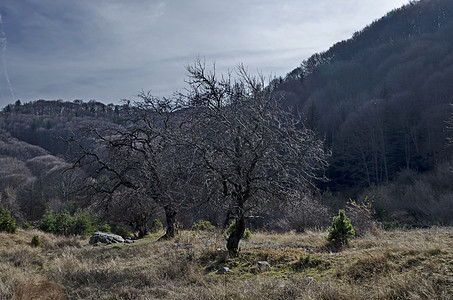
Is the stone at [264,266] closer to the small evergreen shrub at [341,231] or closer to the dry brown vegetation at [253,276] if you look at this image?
the dry brown vegetation at [253,276]

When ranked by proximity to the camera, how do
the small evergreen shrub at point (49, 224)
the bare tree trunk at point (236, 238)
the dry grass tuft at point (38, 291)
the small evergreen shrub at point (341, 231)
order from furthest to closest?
1. the small evergreen shrub at point (49, 224)
2. the small evergreen shrub at point (341, 231)
3. the bare tree trunk at point (236, 238)
4. the dry grass tuft at point (38, 291)

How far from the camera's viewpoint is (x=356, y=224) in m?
11.5

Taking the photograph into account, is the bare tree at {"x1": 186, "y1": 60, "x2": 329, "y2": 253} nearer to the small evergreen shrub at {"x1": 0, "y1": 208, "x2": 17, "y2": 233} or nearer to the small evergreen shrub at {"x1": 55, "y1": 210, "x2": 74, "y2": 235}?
the small evergreen shrub at {"x1": 0, "y1": 208, "x2": 17, "y2": 233}

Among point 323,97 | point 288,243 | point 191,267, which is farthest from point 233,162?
point 323,97

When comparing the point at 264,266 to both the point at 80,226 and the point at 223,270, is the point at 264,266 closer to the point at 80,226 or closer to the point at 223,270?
the point at 223,270

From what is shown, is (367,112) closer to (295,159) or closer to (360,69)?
(360,69)

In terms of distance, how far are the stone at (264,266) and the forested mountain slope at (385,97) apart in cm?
2115

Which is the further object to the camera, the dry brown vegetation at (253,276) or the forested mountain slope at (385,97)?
the forested mountain slope at (385,97)

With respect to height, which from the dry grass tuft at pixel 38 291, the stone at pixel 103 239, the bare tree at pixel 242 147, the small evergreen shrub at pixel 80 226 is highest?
the bare tree at pixel 242 147

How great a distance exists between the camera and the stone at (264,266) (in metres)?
5.81

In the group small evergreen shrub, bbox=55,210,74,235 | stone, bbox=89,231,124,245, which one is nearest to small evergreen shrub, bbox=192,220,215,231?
stone, bbox=89,231,124,245

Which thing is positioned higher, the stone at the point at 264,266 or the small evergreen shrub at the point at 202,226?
the stone at the point at 264,266

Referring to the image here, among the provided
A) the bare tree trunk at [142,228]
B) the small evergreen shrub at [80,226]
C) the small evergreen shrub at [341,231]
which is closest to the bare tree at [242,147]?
the small evergreen shrub at [341,231]

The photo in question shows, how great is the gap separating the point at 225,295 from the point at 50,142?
7146cm
